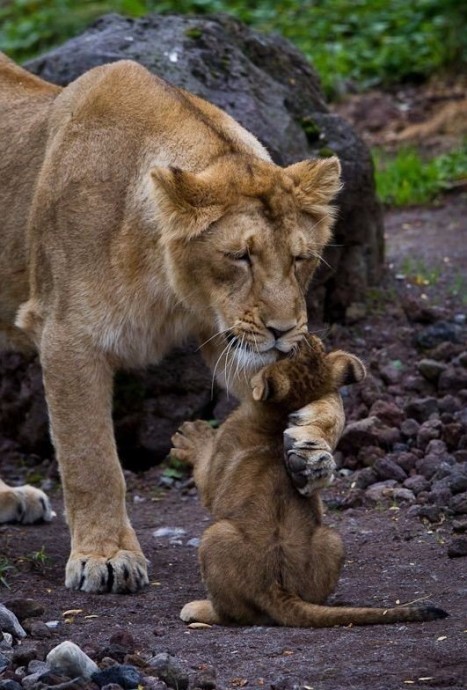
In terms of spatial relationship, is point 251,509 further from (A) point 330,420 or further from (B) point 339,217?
(B) point 339,217

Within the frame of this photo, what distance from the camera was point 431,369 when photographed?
8.02 m

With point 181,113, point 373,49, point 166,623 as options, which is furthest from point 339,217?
point 373,49

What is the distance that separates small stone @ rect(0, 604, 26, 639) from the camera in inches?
201

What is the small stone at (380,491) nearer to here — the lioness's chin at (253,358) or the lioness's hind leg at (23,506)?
the lioness's chin at (253,358)

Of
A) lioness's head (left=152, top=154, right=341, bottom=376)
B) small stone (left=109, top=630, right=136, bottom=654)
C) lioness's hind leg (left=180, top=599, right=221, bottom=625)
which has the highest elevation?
lioness's head (left=152, top=154, right=341, bottom=376)

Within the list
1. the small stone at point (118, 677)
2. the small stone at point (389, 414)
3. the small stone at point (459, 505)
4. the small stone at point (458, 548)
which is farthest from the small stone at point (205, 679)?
the small stone at point (389, 414)

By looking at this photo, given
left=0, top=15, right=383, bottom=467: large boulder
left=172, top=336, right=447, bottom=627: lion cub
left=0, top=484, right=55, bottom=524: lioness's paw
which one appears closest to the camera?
left=172, top=336, right=447, bottom=627: lion cub

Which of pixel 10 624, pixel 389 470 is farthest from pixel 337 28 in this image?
pixel 10 624

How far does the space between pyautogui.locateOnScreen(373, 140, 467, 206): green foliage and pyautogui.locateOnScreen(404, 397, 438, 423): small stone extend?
12.6 ft

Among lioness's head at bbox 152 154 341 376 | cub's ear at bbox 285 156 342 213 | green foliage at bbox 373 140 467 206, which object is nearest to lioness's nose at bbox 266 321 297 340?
lioness's head at bbox 152 154 341 376

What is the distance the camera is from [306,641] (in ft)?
15.9

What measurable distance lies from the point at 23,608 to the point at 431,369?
3.25 m

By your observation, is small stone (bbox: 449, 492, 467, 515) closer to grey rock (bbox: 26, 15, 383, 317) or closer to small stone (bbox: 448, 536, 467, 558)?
small stone (bbox: 448, 536, 467, 558)

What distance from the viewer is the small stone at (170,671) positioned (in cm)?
446
